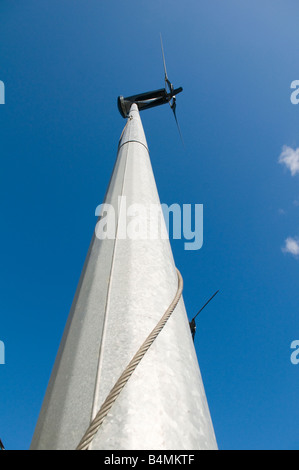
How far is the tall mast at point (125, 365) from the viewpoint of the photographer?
1246 millimetres

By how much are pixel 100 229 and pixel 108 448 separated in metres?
1.87

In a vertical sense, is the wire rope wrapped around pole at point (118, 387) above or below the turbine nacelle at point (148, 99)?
below

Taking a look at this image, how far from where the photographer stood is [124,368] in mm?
1445

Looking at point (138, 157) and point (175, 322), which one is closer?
Answer: point (175, 322)

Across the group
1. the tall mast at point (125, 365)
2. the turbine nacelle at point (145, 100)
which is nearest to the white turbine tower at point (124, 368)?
the tall mast at point (125, 365)

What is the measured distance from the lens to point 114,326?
167cm

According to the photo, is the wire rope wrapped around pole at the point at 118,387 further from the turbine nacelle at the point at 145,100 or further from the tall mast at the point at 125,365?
the turbine nacelle at the point at 145,100

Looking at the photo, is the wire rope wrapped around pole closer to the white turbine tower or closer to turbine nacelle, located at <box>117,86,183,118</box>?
the white turbine tower

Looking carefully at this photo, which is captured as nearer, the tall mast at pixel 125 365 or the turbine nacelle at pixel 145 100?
the tall mast at pixel 125 365

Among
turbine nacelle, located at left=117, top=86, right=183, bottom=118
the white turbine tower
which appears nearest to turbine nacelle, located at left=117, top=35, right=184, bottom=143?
turbine nacelle, located at left=117, top=86, right=183, bottom=118
